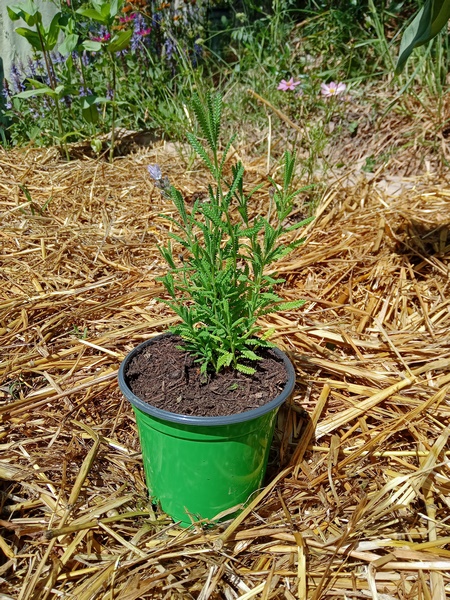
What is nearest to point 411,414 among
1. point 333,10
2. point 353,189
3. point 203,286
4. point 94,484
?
point 203,286

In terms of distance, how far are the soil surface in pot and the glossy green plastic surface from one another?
0.14ft

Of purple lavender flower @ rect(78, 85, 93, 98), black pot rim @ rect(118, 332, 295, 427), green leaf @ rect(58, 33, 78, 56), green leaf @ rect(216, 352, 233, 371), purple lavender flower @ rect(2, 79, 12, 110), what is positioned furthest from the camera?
purple lavender flower @ rect(2, 79, 12, 110)

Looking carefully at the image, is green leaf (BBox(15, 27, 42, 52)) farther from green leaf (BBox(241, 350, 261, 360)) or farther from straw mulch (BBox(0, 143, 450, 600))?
green leaf (BBox(241, 350, 261, 360))

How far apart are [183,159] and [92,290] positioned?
1.32 m

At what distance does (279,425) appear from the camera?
157cm

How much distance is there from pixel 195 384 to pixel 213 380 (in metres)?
0.04

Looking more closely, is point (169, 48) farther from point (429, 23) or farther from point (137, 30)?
point (429, 23)

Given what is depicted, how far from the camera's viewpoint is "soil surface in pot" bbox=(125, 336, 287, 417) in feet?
3.92

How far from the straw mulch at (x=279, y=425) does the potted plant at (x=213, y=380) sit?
103 mm

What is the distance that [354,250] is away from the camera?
221cm

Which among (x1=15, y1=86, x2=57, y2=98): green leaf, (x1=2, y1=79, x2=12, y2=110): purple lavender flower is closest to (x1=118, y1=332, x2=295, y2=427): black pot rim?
(x1=15, y1=86, x2=57, y2=98): green leaf

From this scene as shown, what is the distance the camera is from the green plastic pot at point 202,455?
45.3 inches

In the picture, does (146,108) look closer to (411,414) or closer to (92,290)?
(92,290)

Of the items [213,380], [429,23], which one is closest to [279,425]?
[213,380]
